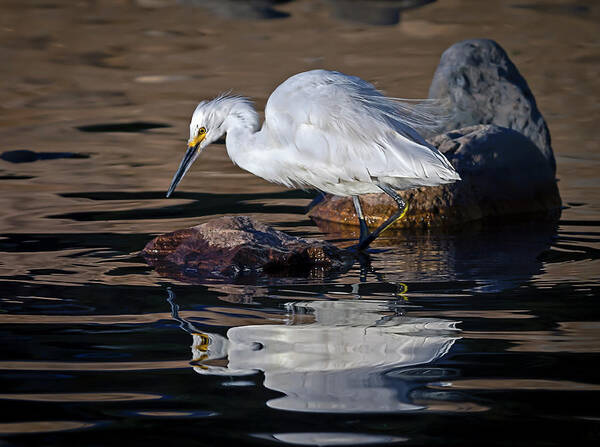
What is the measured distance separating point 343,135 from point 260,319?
2.03 metres

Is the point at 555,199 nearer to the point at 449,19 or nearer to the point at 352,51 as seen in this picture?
the point at 352,51

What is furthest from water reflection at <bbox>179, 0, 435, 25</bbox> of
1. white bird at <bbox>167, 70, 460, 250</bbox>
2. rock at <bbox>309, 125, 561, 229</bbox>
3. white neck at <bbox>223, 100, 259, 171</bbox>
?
white bird at <bbox>167, 70, 460, 250</bbox>

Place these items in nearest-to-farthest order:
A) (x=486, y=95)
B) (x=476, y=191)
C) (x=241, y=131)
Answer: (x=241, y=131), (x=476, y=191), (x=486, y=95)

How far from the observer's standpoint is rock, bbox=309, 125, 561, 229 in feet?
29.5

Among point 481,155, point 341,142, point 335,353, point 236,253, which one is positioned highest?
point 341,142

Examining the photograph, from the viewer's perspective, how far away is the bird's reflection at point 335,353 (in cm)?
446

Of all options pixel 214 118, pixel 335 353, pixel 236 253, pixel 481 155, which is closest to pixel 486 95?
pixel 481 155

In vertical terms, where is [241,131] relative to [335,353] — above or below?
→ above

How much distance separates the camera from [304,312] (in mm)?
6055

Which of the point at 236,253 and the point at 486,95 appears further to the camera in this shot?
the point at 486,95

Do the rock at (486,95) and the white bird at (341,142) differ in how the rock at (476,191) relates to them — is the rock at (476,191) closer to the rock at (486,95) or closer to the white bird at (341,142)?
the rock at (486,95)

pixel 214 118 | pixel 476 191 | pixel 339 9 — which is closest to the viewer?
pixel 214 118

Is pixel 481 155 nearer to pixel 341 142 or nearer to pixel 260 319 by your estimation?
pixel 341 142

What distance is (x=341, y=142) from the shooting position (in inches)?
293
